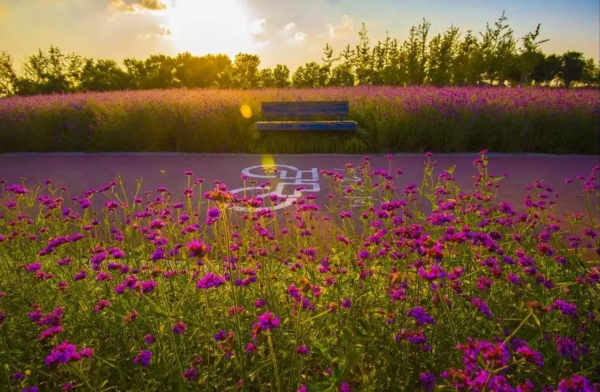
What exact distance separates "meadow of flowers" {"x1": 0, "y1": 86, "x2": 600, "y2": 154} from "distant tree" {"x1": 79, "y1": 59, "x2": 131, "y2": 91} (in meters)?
33.1

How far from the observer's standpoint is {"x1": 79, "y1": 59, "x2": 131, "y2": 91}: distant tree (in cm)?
4009

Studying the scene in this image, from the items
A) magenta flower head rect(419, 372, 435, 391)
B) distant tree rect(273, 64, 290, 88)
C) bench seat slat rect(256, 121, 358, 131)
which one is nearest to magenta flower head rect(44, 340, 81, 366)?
magenta flower head rect(419, 372, 435, 391)

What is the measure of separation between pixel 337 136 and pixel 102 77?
141 feet

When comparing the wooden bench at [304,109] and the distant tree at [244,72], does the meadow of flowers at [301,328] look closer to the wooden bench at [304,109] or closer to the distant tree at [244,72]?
the wooden bench at [304,109]

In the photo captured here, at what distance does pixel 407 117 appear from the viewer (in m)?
9.05

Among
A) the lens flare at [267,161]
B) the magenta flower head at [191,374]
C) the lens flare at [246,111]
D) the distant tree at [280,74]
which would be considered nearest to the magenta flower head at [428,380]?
the magenta flower head at [191,374]

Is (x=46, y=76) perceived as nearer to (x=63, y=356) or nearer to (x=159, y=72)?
(x=159, y=72)

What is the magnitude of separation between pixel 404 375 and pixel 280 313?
2.50 ft

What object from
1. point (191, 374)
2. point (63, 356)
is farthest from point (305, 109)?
point (63, 356)

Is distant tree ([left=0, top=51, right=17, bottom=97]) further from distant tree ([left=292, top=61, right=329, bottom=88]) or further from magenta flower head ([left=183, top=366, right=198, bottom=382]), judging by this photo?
magenta flower head ([left=183, top=366, right=198, bottom=382])

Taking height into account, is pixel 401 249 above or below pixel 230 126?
Answer: below

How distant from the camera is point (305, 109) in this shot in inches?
408

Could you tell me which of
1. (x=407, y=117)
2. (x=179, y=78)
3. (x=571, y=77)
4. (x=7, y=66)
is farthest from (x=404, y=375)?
(x=571, y=77)

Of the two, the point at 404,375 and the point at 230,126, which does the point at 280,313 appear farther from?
the point at 230,126
